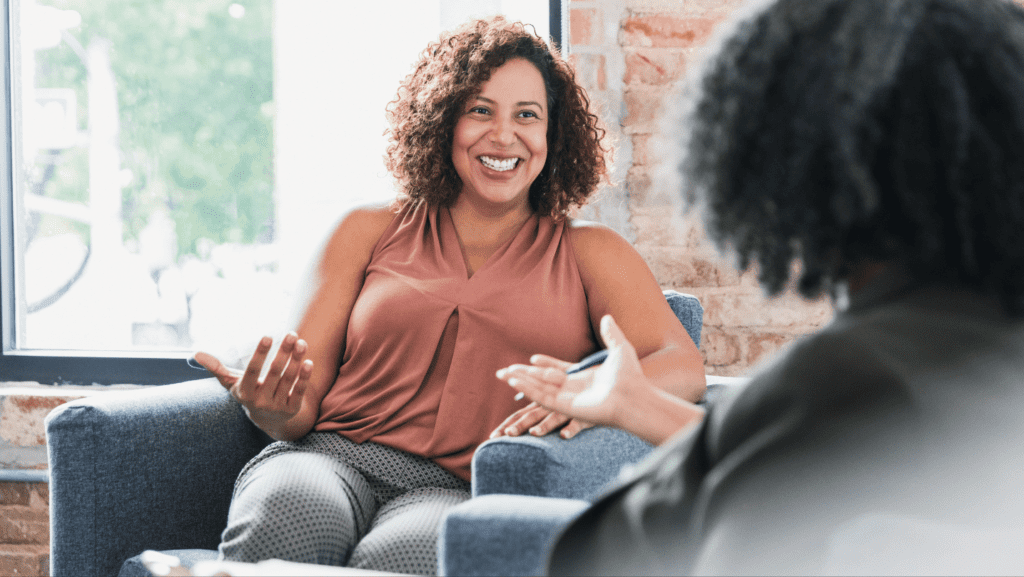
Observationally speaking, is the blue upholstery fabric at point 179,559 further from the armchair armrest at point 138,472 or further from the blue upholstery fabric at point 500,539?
the blue upholstery fabric at point 500,539

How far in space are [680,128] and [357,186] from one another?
63.9 inches

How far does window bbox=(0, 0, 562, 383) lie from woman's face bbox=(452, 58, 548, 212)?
23.4 inches

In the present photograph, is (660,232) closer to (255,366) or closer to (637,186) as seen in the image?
(637,186)

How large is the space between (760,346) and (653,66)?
0.73 m

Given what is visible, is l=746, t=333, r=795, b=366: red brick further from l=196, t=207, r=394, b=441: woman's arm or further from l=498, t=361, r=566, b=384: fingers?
l=498, t=361, r=566, b=384: fingers

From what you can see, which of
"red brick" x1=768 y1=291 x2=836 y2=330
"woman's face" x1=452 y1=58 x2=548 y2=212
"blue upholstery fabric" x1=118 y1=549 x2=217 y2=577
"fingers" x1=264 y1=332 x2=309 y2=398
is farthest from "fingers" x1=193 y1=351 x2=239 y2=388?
"red brick" x1=768 y1=291 x2=836 y2=330

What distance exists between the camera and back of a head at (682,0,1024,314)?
0.51 meters

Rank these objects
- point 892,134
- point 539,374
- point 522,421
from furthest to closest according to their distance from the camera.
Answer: point 522,421
point 539,374
point 892,134

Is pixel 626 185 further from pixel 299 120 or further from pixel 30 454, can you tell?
pixel 30 454

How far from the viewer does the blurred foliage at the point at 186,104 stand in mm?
2186

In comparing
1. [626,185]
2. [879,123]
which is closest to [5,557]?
[626,185]

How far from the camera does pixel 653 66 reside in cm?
189

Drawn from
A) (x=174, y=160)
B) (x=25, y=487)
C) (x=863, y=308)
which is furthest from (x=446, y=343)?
(x=25, y=487)

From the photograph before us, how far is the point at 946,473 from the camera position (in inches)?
18.5
